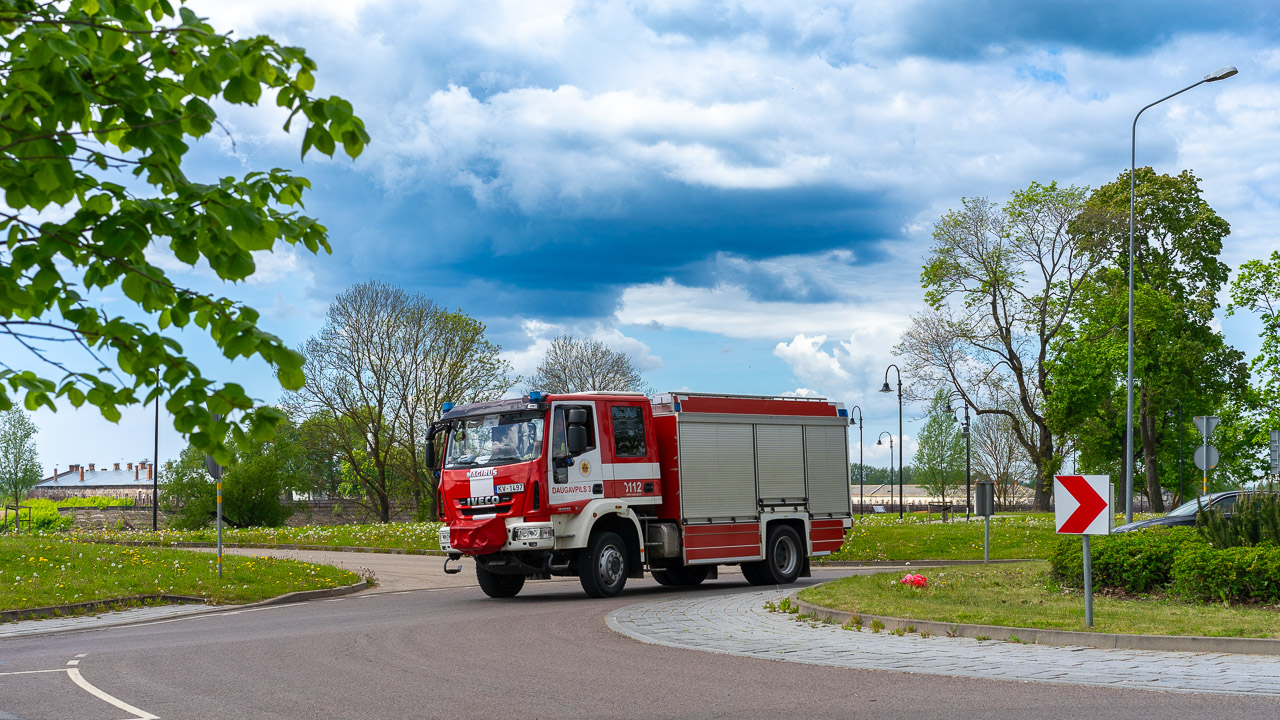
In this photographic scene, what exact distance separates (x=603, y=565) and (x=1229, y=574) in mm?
8244

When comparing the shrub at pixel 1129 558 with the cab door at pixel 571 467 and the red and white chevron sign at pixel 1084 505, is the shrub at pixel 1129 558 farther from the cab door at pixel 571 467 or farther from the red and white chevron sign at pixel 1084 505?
the cab door at pixel 571 467

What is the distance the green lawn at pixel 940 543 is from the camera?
89.7 ft

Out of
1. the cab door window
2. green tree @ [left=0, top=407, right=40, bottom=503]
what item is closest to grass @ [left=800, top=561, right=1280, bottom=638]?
the cab door window

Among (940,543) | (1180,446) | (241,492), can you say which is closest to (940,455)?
(1180,446)

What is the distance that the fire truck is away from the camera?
16.5 metres

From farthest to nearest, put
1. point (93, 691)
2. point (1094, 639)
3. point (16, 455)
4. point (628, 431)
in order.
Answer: point (16, 455) → point (628, 431) → point (1094, 639) → point (93, 691)

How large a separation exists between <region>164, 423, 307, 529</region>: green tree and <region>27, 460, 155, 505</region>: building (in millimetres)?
81592

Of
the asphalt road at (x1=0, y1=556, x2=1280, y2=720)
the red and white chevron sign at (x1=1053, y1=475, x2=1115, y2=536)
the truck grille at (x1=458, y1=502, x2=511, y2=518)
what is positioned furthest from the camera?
the truck grille at (x1=458, y1=502, x2=511, y2=518)

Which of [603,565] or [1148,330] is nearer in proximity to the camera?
[603,565]

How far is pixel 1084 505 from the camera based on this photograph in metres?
11.2

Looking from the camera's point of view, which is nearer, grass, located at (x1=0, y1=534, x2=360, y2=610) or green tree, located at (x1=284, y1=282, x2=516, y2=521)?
grass, located at (x1=0, y1=534, x2=360, y2=610)

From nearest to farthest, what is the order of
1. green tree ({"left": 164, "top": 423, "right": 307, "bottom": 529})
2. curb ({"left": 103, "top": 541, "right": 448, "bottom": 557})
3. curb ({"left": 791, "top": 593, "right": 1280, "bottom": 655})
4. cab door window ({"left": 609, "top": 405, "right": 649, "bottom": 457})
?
1. curb ({"left": 791, "top": 593, "right": 1280, "bottom": 655})
2. cab door window ({"left": 609, "top": 405, "right": 649, "bottom": 457})
3. curb ({"left": 103, "top": 541, "right": 448, "bottom": 557})
4. green tree ({"left": 164, "top": 423, "right": 307, "bottom": 529})

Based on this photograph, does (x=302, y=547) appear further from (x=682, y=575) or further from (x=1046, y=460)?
(x=1046, y=460)

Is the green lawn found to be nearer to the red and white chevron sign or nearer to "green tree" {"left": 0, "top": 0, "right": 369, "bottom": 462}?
the red and white chevron sign
